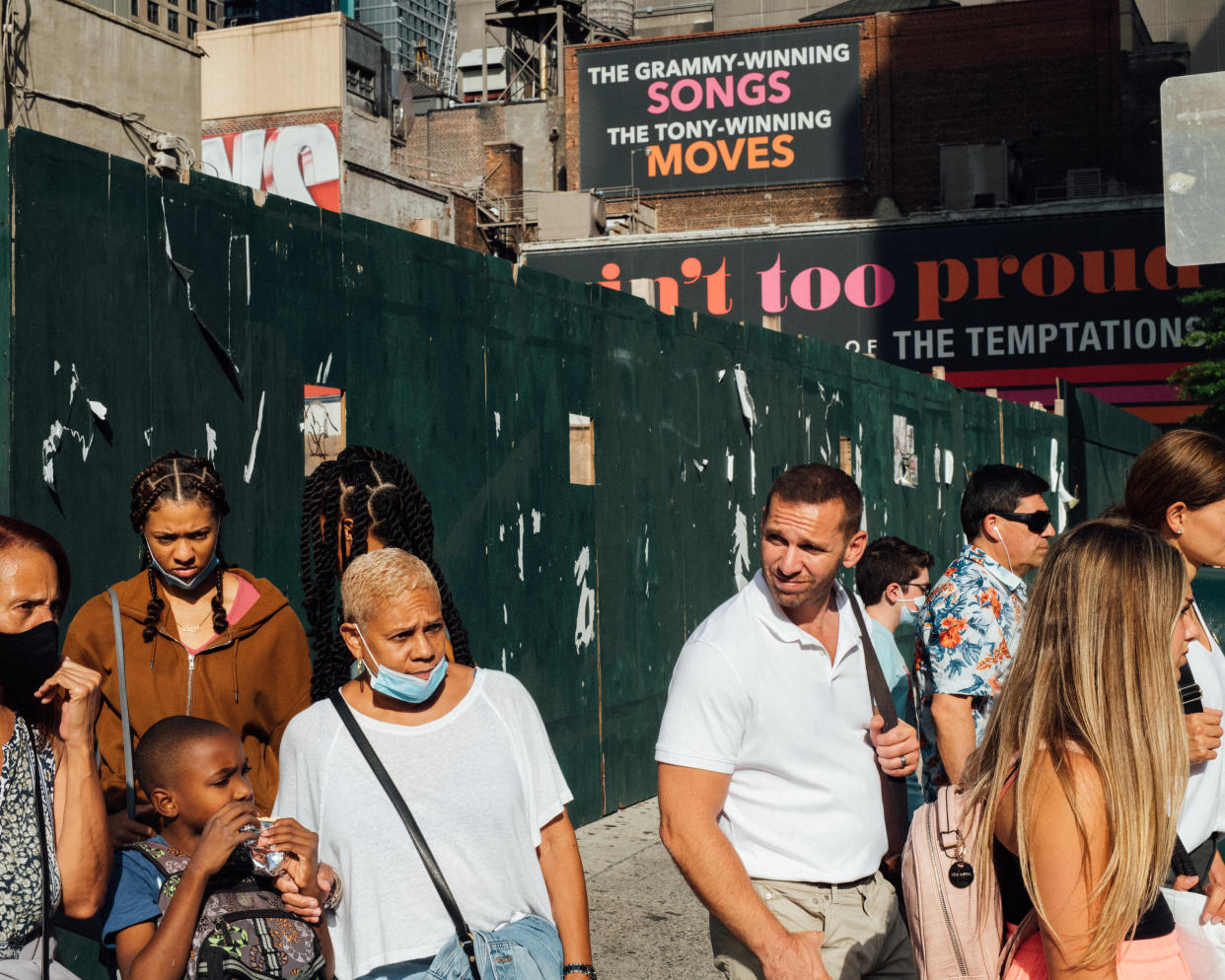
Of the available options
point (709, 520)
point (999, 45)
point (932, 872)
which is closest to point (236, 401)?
point (932, 872)

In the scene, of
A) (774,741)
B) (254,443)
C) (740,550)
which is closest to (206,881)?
(774,741)

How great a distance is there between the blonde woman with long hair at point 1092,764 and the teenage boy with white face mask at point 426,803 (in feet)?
3.58

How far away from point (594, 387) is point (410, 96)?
55.3 meters

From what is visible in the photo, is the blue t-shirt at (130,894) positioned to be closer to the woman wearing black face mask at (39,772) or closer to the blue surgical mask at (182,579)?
the woman wearing black face mask at (39,772)

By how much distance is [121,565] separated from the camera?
5.52 metres

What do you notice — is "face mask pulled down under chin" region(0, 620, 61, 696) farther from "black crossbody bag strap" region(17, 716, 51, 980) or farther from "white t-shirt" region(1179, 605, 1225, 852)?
"white t-shirt" region(1179, 605, 1225, 852)

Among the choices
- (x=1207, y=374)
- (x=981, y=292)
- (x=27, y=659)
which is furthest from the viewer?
(x=981, y=292)

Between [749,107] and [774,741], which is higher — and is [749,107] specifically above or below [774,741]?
above

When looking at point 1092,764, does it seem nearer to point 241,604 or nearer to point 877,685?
point 877,685

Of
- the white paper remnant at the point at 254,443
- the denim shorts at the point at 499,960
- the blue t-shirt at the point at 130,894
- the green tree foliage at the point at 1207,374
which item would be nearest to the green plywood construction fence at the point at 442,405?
the white paper remnant at the point at 254,443

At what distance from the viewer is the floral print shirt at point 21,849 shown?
3.16 m

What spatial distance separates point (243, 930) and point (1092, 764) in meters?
1.93

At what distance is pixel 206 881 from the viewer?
132 inches

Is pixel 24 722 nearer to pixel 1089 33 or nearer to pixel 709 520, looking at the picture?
pixel 709 520
